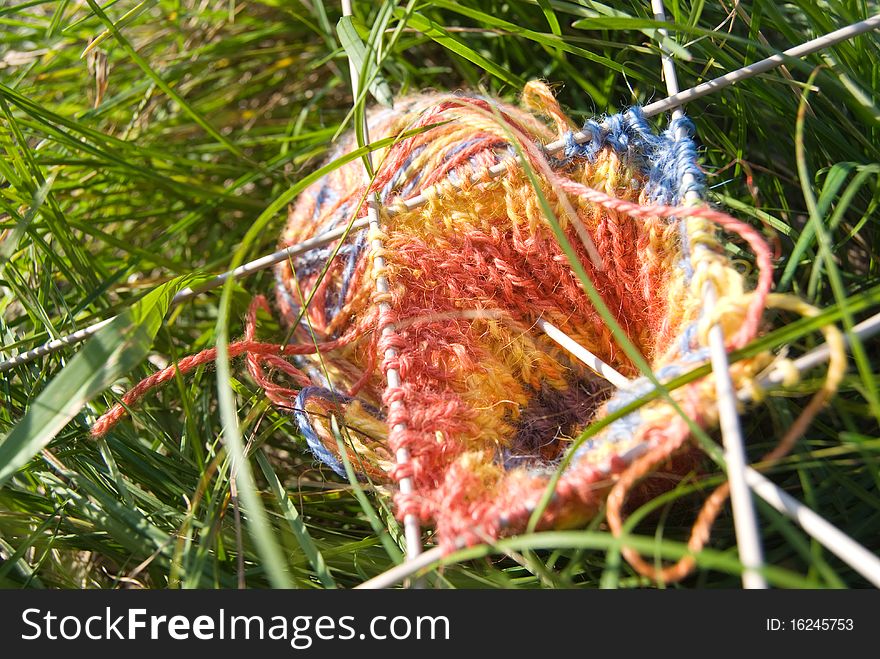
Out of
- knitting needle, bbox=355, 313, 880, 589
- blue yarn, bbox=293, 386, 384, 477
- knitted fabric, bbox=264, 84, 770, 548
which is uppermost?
knitted fabric, bbox=264, 84, 770, 548

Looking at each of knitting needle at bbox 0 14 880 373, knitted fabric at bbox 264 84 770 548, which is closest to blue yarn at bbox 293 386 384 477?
knitted fabric at bbox 264 84 770 548

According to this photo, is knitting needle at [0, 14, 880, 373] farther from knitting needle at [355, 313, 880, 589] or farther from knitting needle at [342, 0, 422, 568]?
knitting needle at [355, 313, 880, 589]

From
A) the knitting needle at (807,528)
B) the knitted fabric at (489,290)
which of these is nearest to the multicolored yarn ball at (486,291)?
the knitted fabric at (489,290)

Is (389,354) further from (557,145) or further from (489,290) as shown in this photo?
(557,145)

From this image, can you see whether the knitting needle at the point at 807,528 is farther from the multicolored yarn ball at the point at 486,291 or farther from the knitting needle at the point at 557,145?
the knitting needle at the point at 557,145

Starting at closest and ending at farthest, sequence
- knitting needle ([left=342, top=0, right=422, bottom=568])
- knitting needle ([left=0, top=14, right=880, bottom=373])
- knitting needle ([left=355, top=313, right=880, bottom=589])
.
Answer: knitting needle ([left=355, top=313, right=880, bottom=589]) < knitting needle ([left=342, top=0, right=422, bottom=568]) < knitting needle ([left=0, top=14, right=880, bottom=373])

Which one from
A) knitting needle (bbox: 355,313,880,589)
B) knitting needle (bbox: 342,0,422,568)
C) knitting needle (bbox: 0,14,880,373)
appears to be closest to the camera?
knitting needle (bbox: 355,313,880,589)
